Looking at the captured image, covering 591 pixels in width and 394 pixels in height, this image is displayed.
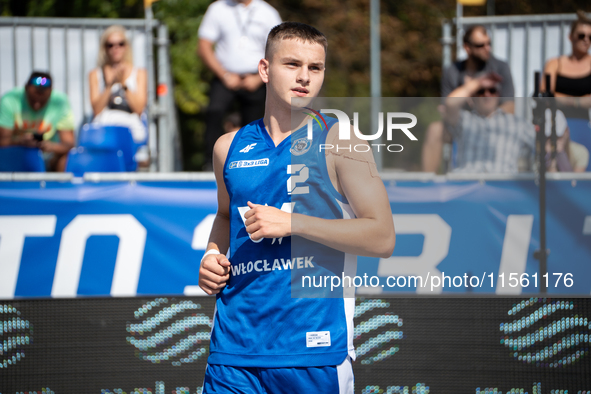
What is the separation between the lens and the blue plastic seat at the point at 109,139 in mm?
5359

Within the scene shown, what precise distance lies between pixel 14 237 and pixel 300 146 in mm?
2727

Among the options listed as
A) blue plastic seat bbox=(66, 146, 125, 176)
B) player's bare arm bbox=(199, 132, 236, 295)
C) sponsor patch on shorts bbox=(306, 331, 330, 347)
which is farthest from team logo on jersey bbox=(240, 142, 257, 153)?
blue plastic seat bbox=(66, 146, 125, 176)

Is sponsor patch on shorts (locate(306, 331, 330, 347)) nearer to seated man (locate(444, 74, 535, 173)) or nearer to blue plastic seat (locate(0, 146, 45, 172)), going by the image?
seated man (locate(444, 74, 535, 173))

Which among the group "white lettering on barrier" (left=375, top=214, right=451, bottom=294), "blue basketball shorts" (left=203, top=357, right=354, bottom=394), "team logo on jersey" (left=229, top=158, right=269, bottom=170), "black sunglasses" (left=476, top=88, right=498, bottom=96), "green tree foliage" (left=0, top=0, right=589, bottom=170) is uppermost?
"green tree foliage" (left=0, top=0, right=589, bottom=170)

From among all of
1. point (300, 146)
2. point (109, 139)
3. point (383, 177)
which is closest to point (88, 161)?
point (109, 139)

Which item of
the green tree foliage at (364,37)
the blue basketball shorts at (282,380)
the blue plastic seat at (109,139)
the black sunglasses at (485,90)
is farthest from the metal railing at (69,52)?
the green tree foliage at (364,37)

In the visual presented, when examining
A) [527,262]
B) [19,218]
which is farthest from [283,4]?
[527,262]

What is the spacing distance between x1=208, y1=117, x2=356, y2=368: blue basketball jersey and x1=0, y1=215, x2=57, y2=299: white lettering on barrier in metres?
2.32

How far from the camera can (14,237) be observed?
4.25m

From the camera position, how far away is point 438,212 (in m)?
3.87

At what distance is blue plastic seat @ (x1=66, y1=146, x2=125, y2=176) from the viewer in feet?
17.3

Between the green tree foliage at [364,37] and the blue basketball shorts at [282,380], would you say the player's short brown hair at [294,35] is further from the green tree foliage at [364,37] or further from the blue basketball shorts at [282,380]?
the green tree foliage at [364,37]

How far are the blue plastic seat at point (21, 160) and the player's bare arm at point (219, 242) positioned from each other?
3.32 m

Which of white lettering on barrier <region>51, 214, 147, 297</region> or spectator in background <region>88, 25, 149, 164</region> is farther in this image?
spectator in background <region>88, 25, 149, 164</region>
